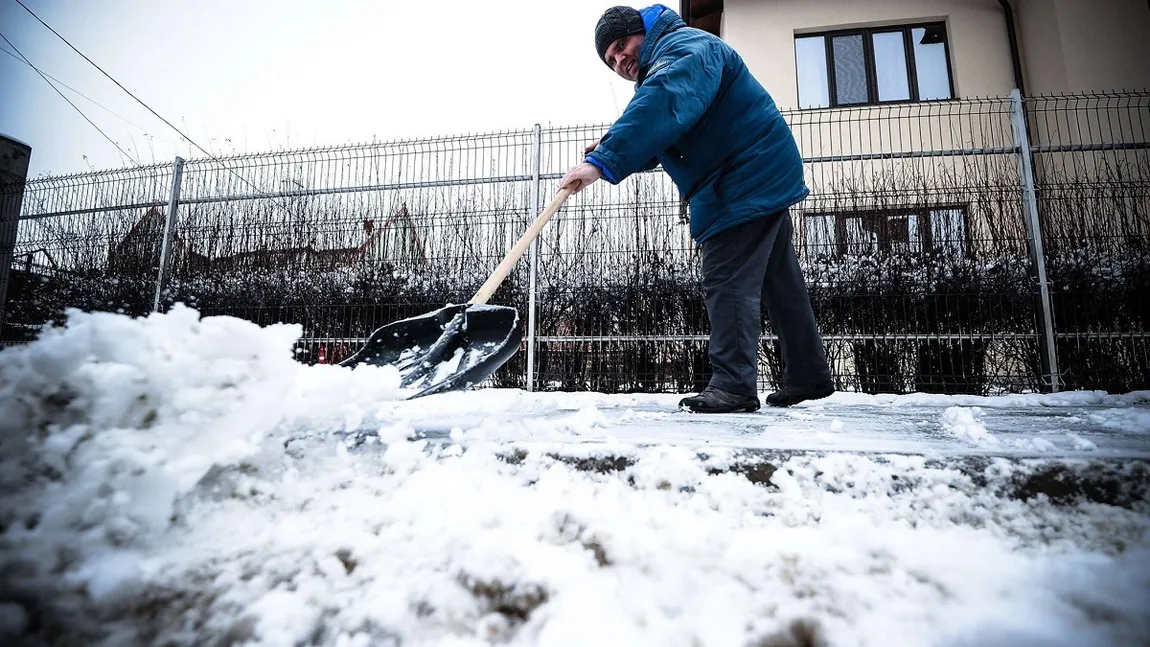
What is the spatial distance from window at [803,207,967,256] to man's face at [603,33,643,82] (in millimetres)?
2572

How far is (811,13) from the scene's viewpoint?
772cm

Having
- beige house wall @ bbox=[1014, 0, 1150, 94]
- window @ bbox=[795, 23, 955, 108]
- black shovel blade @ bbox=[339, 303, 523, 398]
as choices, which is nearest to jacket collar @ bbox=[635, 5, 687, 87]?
black shovel blade @ bbox=[339, 303, 523, 398]

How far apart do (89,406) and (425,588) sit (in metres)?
0.60

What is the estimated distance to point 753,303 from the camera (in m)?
2.20

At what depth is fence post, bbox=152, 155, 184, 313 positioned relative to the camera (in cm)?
545

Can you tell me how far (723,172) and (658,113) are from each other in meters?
0.45

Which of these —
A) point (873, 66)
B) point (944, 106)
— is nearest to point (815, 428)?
point (944, 106)

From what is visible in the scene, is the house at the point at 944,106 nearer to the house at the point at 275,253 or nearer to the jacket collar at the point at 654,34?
the jacket collar at the point at 654,34

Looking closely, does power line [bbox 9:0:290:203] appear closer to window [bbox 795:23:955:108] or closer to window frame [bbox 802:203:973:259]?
window frame [bbox 802:203:973:259]

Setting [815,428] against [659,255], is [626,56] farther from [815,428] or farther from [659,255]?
[659,255]

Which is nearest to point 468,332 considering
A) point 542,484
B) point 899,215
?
point 542,484

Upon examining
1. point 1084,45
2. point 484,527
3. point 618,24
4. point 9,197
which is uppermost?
point 1084,45

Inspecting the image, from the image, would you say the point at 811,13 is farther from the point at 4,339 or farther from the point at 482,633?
the point at 4,339

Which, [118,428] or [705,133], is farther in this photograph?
[705,133]
